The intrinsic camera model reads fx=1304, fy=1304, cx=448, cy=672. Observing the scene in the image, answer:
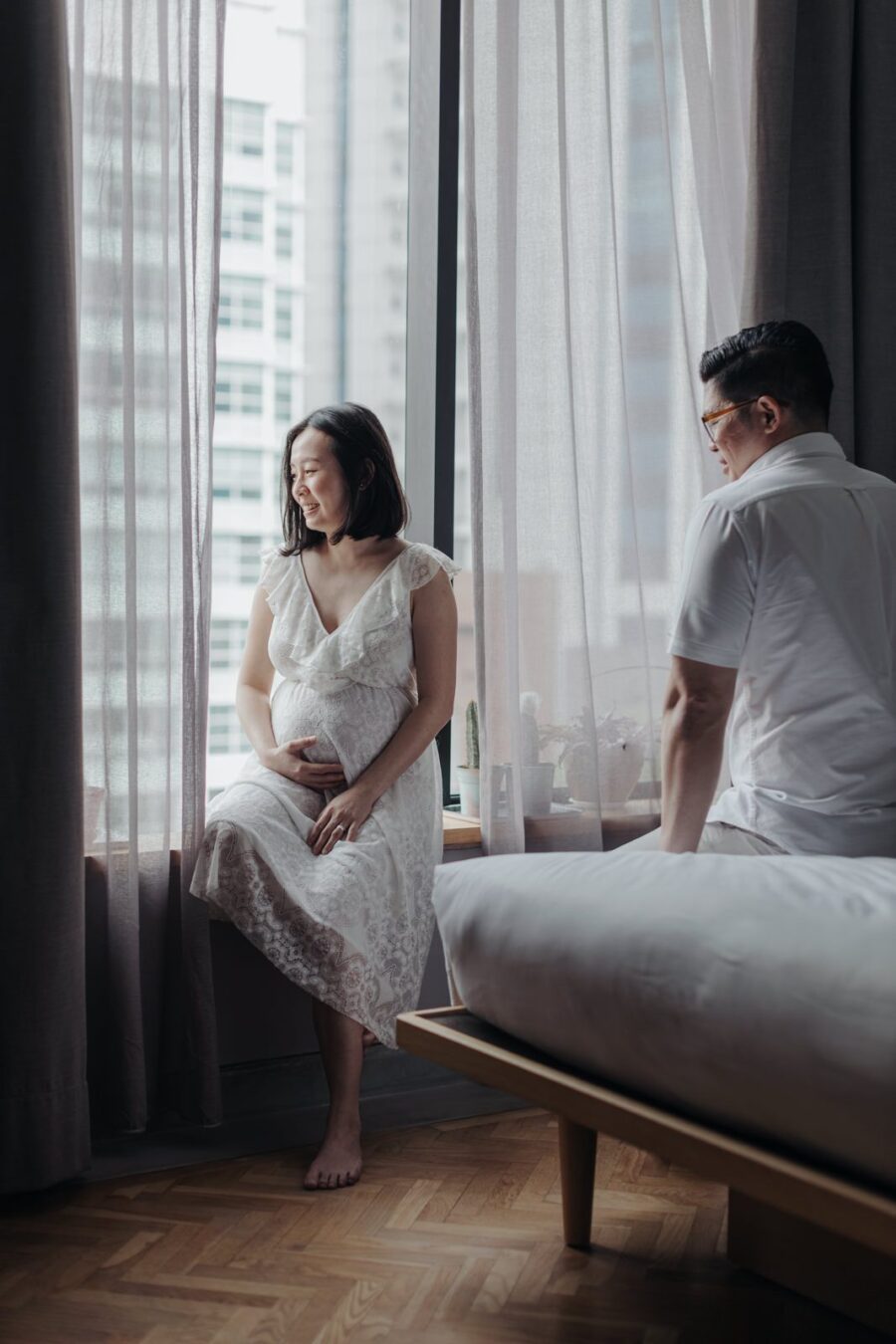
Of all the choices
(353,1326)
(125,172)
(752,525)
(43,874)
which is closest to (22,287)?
(125,172)

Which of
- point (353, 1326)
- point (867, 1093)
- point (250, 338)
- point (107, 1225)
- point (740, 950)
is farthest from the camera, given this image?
point (250, 338)

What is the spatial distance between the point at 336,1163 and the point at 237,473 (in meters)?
1.36

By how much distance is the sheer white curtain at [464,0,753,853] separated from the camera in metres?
2.66

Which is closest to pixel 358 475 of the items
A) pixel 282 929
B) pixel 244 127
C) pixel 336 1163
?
pixel 244 127

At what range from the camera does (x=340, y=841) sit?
7.82 feet

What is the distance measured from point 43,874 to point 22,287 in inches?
37.1

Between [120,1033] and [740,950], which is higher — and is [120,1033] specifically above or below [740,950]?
below

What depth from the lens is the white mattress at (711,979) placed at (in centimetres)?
103

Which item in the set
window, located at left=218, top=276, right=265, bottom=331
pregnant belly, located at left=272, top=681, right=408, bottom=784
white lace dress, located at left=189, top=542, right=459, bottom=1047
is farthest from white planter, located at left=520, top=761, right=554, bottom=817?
window, located at left=218, top=276, right=265, bottom=331

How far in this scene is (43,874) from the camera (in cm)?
211

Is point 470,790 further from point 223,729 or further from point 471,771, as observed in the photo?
point 223,729

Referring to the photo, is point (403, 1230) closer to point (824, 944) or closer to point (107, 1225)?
point (107, 1225)

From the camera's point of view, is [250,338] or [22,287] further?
[250,338]

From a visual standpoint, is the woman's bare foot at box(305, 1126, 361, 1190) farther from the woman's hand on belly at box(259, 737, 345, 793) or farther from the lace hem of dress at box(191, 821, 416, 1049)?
the woman's hand on belly at box(259, 737, 345, 793)
